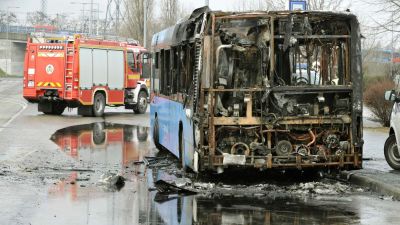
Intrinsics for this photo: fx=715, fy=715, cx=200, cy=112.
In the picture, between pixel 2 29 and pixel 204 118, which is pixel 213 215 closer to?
pixel 204 118

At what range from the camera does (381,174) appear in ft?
40.4

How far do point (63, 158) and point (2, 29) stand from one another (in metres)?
96.2

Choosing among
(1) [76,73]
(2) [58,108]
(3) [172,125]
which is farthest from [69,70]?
(3) [172,125]

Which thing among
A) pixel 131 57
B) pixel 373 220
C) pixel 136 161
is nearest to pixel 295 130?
pixel 373 220

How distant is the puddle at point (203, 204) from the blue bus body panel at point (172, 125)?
59 cm

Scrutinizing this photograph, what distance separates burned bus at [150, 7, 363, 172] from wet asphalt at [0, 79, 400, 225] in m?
0.60

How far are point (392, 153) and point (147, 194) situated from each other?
220 inches

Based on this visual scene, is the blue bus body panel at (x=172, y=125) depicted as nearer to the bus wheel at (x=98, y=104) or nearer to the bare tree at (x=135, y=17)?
the bus wheel at (x=98, y=104)

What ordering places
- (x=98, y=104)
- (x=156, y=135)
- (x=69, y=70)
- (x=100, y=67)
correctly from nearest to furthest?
(x=156, y=135) < (x=69, y=70) < (x=100, y=67) < (x=98, y=104)

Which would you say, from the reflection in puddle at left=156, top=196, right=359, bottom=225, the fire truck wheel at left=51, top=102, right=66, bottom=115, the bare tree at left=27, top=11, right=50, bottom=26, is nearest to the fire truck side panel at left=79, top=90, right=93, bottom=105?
the fire truck wheel at left=51, top=102, right=66, bottom=115

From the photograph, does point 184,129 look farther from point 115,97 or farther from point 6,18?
point 6,18

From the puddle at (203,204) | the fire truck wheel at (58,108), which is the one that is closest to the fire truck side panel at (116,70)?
the fire truck wheel at (58,108)

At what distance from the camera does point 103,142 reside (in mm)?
19062

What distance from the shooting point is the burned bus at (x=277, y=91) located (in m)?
11.1
